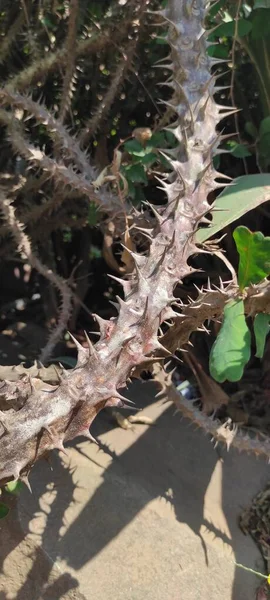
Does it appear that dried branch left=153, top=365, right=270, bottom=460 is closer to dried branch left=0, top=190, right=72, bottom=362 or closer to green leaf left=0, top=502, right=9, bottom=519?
dried branch left=0, top=190, right=72, bottom=362

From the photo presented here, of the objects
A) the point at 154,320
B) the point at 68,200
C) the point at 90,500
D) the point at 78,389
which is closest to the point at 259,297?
the point at 154,320

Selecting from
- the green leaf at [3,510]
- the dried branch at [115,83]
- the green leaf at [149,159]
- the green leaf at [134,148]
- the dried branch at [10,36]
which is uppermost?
the dried branch at [10,36]

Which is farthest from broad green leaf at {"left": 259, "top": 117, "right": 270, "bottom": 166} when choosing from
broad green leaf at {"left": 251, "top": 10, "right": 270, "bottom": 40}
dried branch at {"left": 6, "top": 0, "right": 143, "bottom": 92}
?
dried branch at {"left": 6, "top": 0, "right": 143, "bottom": 92}

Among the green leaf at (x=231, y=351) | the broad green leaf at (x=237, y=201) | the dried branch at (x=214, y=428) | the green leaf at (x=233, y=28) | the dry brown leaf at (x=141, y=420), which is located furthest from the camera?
the dry brown leaf at (x=141, y=420)

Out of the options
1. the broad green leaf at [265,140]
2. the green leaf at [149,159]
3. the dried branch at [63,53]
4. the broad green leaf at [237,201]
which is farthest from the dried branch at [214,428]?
the dried branch at [63,53]

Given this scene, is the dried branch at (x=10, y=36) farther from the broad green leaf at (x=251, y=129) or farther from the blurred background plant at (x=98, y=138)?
the broad green leaf at (x=251, y=129)

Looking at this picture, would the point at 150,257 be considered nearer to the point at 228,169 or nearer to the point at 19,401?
the point at 19,401

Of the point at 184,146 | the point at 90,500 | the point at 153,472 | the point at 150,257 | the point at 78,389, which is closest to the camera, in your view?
the point at 78,389
